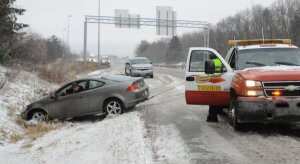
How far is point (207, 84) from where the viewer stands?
9.12 meters

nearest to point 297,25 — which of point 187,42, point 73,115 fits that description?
point 73,115

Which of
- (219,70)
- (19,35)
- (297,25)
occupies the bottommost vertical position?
(219,70)

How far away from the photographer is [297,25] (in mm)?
50531

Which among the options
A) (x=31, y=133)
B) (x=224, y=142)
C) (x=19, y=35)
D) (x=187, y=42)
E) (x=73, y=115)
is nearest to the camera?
(x=224, y=142)

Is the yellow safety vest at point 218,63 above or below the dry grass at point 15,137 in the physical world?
above

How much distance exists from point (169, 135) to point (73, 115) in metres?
5.25

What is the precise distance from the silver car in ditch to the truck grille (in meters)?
5.59

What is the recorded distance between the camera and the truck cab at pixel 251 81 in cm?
733

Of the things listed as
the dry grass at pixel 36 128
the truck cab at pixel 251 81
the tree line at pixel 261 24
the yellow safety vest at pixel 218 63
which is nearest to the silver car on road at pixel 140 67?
the tree line at pixel 261 24

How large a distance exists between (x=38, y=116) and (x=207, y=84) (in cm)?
652

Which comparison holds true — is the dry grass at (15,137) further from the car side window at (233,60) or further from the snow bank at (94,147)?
the car side window at (233,60)

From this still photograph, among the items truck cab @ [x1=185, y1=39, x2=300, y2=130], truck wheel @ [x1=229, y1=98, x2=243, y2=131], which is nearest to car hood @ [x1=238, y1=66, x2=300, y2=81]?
truck cab @ [x1=185, y1=39, x2=300, y2=130]

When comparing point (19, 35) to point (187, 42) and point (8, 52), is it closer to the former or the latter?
point (8, 52)

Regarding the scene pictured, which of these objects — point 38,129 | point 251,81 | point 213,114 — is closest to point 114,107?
point 38,129
